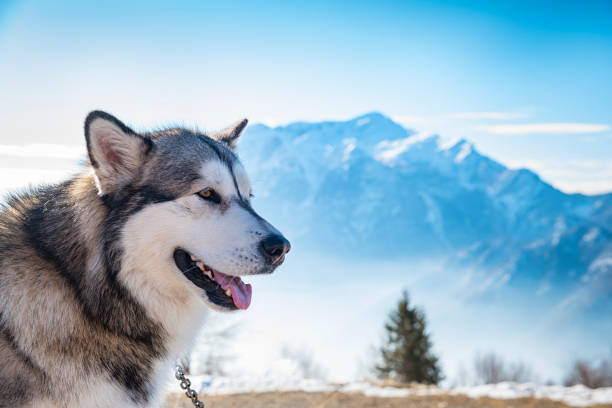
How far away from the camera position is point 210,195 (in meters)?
3.85

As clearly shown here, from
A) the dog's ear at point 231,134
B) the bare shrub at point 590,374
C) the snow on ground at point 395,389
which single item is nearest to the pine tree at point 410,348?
the snow on ground at point 395,389

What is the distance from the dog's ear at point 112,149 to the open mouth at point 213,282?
659 millimetres

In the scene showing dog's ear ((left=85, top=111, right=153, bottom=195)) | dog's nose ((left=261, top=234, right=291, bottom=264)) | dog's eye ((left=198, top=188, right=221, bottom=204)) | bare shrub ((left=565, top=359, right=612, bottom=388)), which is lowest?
bare shrub ((left=565, top=359, right=612, bottom=388))

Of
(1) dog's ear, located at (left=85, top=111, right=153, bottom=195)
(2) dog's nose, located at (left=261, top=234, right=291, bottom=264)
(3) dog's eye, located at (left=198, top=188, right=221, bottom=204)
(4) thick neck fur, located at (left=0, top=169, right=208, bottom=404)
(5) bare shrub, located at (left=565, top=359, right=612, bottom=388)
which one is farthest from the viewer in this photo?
(5) bare shrub, located at (left=565, top=359, right=612, bottom=388)

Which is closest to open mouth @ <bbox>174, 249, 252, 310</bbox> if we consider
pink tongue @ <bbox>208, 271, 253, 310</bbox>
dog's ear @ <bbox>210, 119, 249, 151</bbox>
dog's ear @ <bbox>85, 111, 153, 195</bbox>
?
pink tongue @ <bbox>208, 271, 253, 310</bbox>

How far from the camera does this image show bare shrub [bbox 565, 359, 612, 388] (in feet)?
176

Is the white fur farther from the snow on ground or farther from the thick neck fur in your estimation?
the snow on ground

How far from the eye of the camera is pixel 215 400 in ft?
28.6

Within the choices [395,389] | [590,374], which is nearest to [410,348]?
[395,389]

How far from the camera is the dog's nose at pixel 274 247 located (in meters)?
3.70

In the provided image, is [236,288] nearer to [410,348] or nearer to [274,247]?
[274,247]

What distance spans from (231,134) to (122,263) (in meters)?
1.75

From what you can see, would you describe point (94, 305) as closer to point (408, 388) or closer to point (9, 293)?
point (9, 293)

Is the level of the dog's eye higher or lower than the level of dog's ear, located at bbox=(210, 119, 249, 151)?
lower
